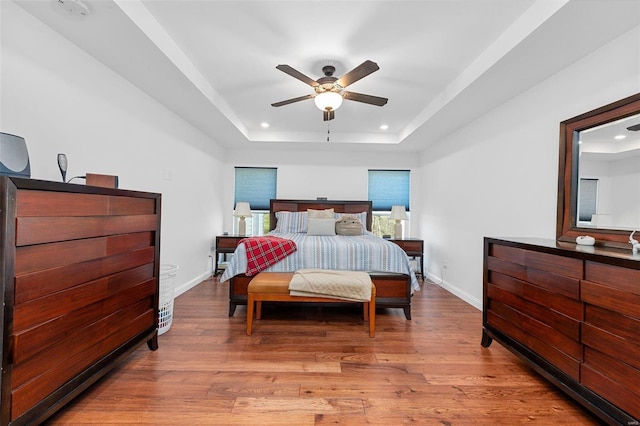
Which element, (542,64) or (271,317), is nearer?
(542,64)

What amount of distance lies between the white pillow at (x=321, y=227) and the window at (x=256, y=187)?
4.63 ft

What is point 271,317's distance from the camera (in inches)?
114

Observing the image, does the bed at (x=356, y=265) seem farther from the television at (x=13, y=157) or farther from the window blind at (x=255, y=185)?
the window blind at (x=255, y=185)

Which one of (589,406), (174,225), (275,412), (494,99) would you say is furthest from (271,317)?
(494,99)

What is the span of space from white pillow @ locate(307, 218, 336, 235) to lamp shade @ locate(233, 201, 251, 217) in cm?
125

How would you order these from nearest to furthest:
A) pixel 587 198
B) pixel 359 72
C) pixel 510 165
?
pixel 587 198 → pixel 359 72 → pixel 510 165

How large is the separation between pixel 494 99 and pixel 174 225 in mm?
3927

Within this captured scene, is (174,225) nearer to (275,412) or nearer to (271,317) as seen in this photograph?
(271,317)

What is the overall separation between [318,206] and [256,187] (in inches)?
50.8

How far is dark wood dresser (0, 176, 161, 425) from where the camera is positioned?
1132mm

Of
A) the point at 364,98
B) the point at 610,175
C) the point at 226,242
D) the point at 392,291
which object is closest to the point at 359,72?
the point at 364,98

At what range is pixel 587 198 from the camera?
2.03 m

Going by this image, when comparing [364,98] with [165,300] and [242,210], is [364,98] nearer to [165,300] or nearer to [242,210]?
[165,300]

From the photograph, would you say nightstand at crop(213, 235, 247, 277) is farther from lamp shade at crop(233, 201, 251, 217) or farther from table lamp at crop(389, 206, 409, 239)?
table lamp at crop(389, 206, 409, 239)
